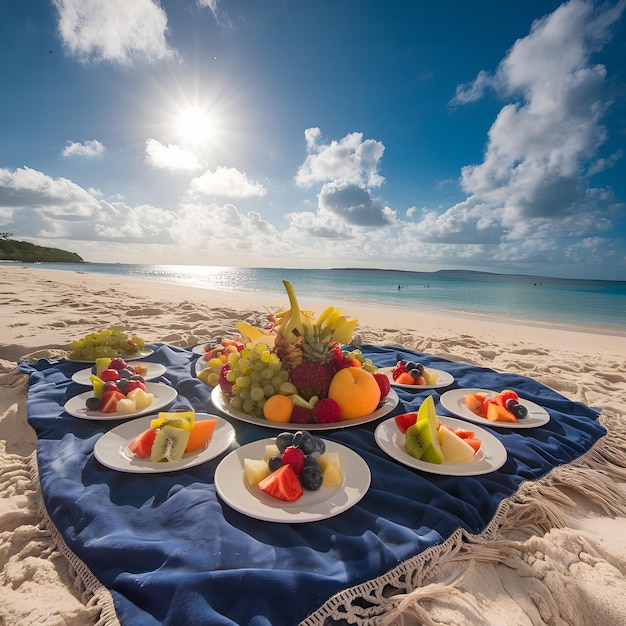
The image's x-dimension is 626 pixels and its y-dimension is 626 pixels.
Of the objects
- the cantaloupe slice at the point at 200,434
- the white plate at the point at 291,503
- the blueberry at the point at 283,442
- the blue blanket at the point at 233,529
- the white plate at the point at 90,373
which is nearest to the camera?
the blue blanket at the point at 233,529

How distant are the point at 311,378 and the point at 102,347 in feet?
8.00

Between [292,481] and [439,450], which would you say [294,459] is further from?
[439,450]

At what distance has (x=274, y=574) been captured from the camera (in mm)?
1092

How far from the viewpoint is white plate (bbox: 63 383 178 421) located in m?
2.11

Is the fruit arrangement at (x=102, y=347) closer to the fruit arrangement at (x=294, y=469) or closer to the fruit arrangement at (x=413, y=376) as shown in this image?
the fruit arrangement at (x=294, y=469)

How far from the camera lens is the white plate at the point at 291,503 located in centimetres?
127

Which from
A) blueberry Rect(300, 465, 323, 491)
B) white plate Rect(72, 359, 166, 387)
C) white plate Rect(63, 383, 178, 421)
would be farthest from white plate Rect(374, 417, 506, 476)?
white plate Rect(72, 359, 166, 387)

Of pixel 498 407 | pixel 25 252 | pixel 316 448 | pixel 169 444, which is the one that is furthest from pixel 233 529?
pixel 25 252

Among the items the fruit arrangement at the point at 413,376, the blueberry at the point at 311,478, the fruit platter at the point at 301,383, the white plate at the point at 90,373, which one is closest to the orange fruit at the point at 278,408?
the fruit platter at the point at 301,383

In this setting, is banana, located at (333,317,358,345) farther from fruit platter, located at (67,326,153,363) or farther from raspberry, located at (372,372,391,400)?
fruit platter, located at (67,326,153,363)

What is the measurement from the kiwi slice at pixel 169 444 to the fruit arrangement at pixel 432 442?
114cm

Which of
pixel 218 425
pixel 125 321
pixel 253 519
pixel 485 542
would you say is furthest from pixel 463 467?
pixel 125 321

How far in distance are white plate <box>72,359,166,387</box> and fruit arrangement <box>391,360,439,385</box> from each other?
6.80 ft

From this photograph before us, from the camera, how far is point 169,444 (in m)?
1.67
